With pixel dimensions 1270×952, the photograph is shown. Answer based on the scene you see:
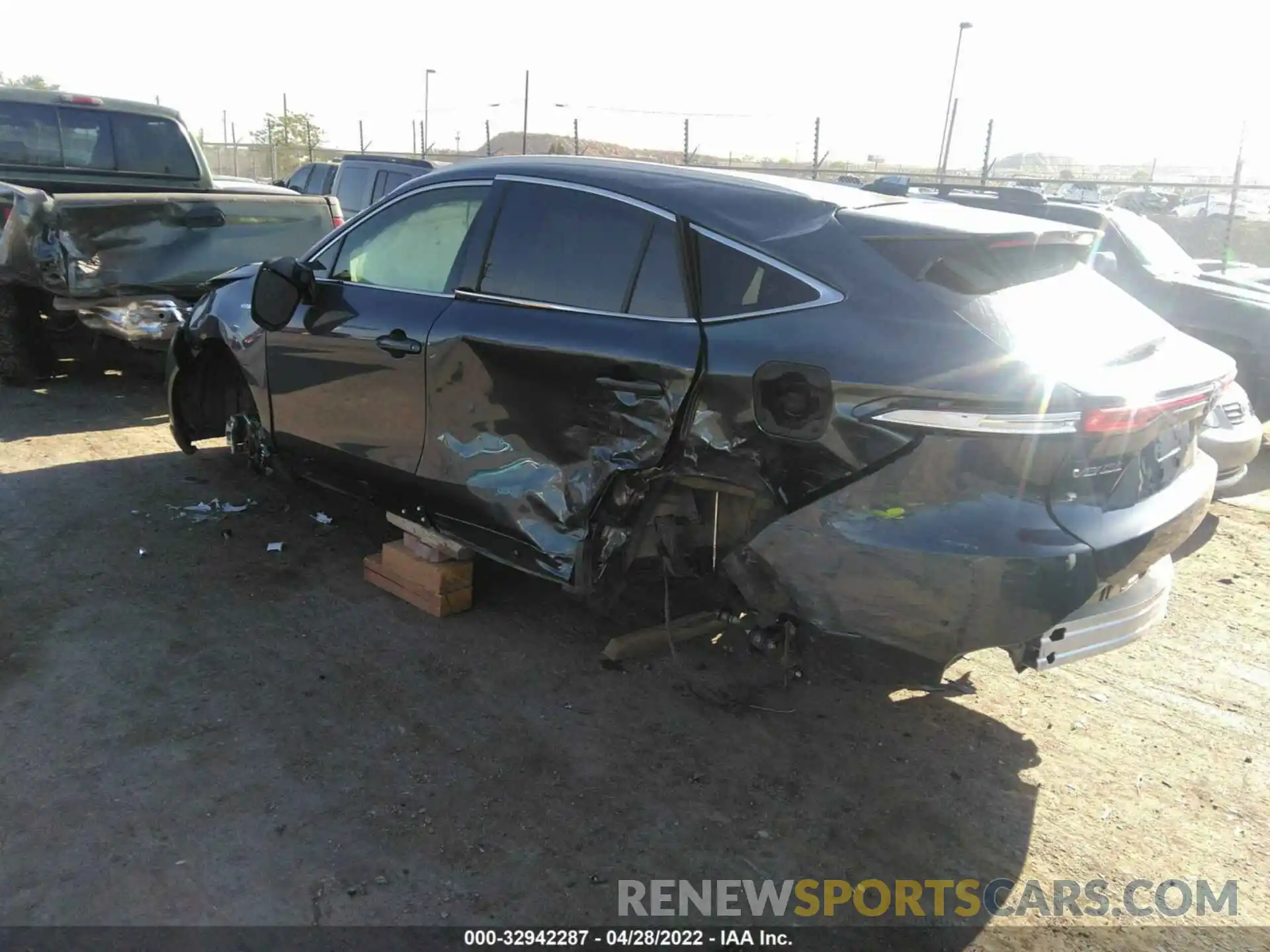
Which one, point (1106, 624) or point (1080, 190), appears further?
point (1080, 190)

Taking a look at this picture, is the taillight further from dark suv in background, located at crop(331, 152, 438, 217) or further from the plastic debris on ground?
dark suv in background, located at crop(331, 152, 438, 217)

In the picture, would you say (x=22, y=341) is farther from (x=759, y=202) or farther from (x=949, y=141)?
(x=949, y=141)

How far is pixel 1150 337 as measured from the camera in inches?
125

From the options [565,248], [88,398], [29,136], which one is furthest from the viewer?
[29,136]

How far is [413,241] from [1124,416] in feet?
9.70

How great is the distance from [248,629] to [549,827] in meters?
1.79

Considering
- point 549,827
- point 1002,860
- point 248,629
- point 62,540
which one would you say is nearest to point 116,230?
point 62,540

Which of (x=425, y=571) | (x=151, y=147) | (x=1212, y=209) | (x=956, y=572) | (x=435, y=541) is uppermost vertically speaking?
(x=1212, y=209)

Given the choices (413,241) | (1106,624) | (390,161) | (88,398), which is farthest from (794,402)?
(390,161)

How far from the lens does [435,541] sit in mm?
4184

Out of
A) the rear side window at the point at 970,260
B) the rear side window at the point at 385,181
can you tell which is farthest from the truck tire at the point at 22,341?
the rear side window at the point at 970,260
